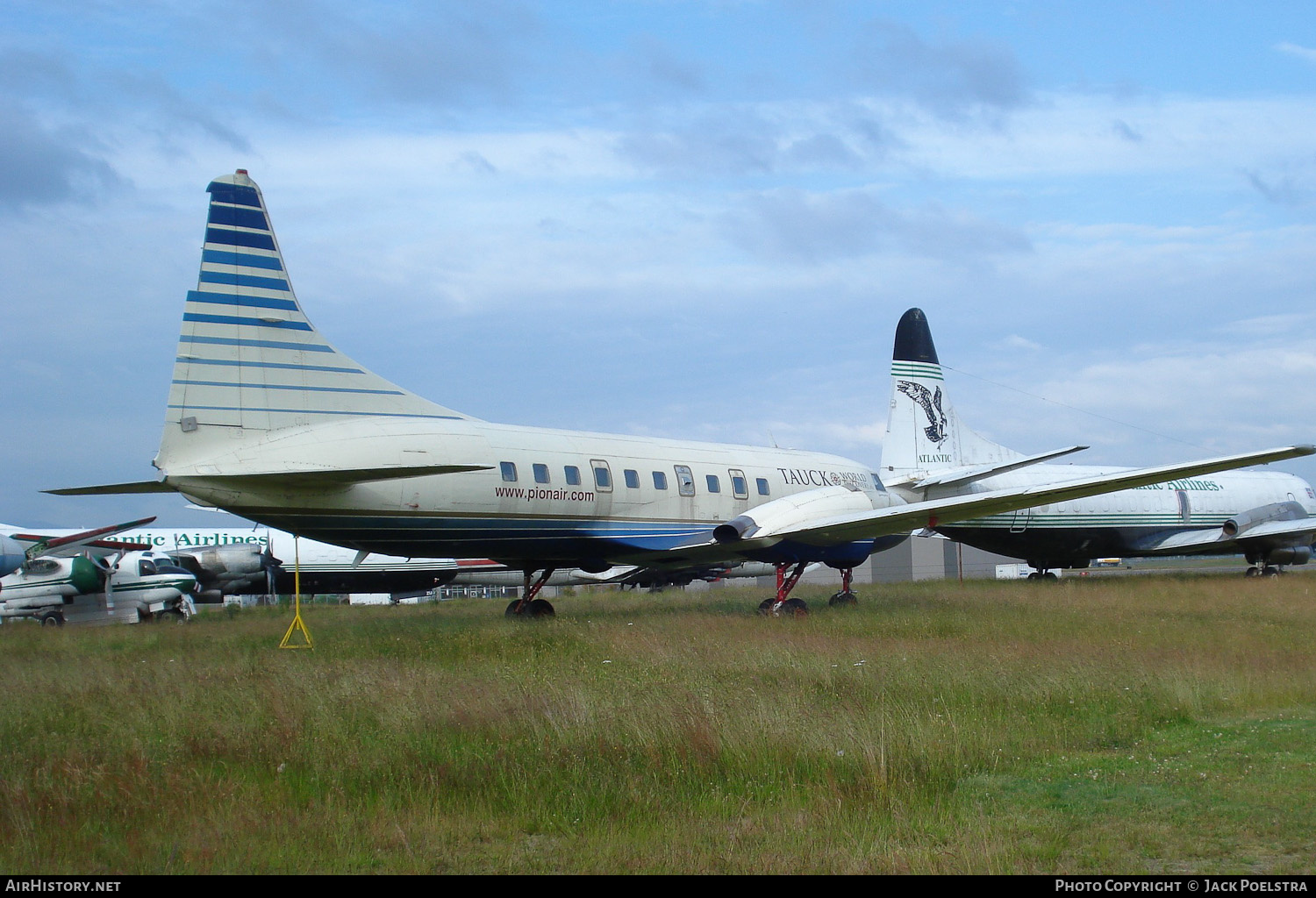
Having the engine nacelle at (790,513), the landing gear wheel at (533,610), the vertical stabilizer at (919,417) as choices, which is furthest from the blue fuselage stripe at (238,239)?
the vertical stabilizer at (919,417)

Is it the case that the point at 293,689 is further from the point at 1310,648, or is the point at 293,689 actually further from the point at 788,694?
the point at 1310,648

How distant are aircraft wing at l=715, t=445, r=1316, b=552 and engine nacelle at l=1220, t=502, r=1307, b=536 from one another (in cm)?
2003

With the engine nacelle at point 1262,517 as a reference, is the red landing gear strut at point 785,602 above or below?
below

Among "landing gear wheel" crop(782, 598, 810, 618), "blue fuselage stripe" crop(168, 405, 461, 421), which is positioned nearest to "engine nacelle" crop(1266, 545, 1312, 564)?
"landing gear wheel" crop(782, 598, 810, 618)

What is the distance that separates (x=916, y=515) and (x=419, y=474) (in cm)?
894

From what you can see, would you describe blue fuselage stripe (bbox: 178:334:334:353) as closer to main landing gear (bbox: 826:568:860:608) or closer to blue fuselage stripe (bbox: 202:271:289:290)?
blue fuselage stripe (bbox: 202:271:289:290)

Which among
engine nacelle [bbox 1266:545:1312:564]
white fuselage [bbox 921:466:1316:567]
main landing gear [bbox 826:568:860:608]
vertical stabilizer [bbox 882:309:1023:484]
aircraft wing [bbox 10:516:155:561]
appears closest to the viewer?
main landing gear [bbox 826:568:860:608]

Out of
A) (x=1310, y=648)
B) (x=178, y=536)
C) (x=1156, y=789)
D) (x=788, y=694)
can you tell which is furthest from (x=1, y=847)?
(x=178, y=536)

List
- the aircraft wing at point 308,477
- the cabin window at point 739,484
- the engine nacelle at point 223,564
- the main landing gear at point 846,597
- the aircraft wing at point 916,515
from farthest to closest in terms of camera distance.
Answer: the engine nacelle at point 223,564 → the main landing gear at point 846,597 → the cabin window at point 739,484 → the aircraft wing at point 916,515 → the aircraft wing at point 308,477

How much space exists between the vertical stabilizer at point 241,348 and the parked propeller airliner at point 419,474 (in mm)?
19

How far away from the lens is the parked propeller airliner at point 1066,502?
2850 cm

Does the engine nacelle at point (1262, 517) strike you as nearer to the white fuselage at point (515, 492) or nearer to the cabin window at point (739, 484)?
the white fuselage at point (515, 492)

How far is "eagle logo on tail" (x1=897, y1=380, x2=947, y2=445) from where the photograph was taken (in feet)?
94.6
